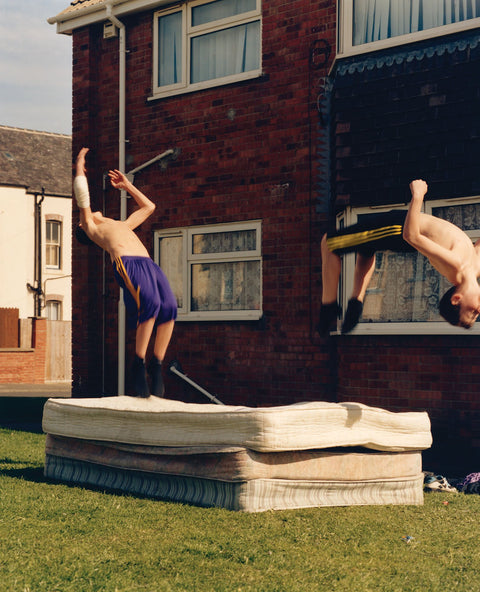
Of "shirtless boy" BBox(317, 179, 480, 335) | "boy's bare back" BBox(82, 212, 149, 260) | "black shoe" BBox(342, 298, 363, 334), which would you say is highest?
"boy's bare back" BBox(82, 212, 149, 260)

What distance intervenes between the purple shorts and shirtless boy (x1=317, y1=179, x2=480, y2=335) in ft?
6.91

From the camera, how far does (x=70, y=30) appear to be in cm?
1412

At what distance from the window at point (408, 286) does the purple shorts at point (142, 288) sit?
366 centimetres

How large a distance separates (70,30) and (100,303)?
14.5 ft

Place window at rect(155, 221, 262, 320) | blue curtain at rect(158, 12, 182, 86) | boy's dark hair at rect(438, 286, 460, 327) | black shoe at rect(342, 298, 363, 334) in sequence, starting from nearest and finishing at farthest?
1. boy's dark hair at rect(438, 286, 460, 327)
2. black shoe at rect(342, 298, 363, 334)
3. window at rect(155, 221, 262, 320)
4. blue curtain at rect(158, 12, 182, 86)

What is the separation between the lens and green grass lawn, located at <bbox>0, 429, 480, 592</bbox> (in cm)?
480

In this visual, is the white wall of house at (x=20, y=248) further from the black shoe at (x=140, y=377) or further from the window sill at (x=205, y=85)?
the black shoe at (x=140, y=377)

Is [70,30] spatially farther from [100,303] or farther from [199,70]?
[100,303]

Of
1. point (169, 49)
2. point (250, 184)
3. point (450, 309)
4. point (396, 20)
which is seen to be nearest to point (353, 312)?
point (450, 309)

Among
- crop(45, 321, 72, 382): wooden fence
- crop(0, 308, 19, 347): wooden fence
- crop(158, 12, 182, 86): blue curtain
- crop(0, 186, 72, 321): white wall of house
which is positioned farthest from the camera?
crop(0, 186, 72, 321): white wall of house

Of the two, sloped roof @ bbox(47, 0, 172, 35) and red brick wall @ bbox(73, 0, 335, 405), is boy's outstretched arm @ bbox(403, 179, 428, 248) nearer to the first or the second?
red brick wall @ bbox(73, 0, 335, 405)

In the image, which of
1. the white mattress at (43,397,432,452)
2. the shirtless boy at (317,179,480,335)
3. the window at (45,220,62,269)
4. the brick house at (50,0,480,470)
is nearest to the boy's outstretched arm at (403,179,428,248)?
the shirtless boy at (317,179,480,335)

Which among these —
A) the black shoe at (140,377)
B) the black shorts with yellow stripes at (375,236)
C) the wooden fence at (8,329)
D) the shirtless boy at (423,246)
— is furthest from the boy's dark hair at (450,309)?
the wooden fence at (8,329)

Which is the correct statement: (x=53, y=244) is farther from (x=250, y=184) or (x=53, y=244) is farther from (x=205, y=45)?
(x=250, y=184)
